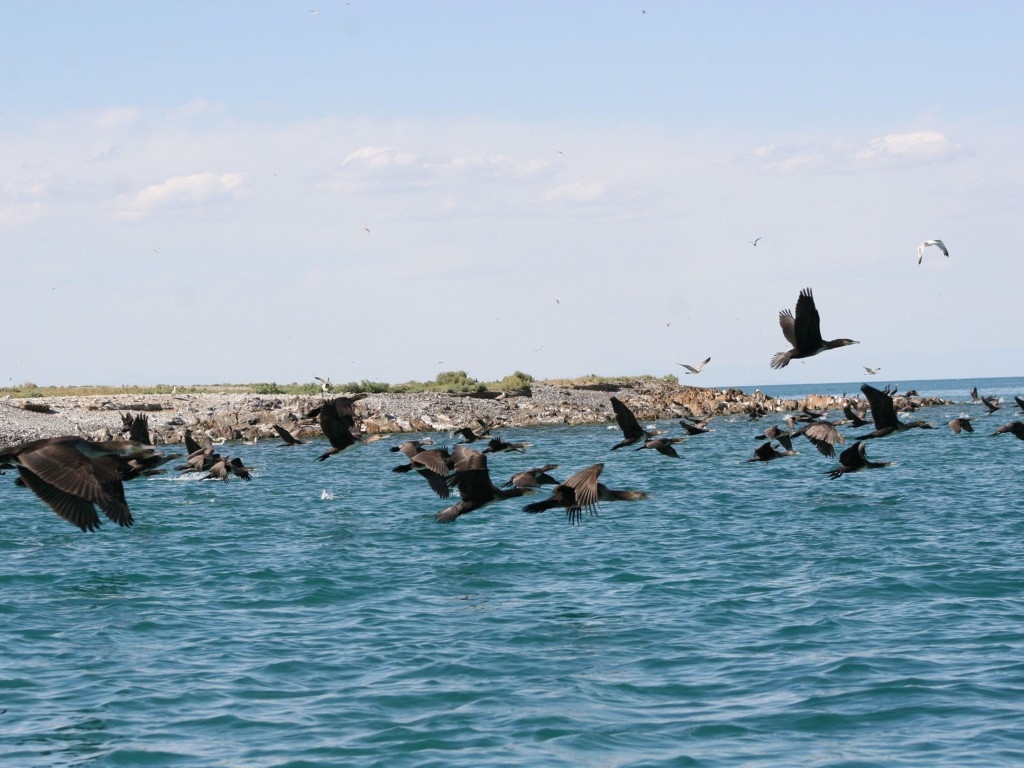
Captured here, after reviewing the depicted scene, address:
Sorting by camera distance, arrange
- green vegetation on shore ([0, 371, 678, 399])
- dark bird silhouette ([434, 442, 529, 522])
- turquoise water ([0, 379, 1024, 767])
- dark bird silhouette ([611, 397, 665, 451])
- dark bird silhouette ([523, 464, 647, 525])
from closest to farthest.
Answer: turquoise water ([0, 379, 1024, 767]), dark bird silhouette ([523, 464, 647, 525]), dark bird silhouette ([434, 442, 529, 522]), dark bird silhouette ([611, 397, 665, 451]), green vegetation on shore ([0, 371, 678, 399])

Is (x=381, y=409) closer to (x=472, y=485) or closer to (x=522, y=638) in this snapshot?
(x=472, y=485)

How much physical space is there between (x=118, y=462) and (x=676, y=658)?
9392 millimetres

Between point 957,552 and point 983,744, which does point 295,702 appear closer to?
point 983,744

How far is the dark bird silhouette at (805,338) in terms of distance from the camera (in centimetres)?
1752

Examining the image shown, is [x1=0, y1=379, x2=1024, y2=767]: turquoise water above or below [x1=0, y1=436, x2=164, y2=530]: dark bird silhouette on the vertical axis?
below

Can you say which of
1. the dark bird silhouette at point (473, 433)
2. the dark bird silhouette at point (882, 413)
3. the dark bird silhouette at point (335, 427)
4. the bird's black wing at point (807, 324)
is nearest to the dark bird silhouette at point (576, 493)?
the bird's black wing at point (807, 324)

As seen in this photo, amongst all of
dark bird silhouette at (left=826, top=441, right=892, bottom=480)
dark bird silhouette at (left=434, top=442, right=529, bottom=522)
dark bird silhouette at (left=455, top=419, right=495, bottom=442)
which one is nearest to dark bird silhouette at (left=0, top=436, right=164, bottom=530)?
dark bird silhouette at (left=434, top=442, right=529, bottom=522)

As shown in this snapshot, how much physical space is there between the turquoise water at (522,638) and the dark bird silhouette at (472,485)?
1.17 m

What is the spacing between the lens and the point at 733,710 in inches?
416

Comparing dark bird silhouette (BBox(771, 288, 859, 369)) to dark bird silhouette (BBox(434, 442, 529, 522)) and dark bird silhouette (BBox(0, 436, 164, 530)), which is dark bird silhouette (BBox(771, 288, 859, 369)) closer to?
dark bird silhouette (BBox(434, 442, 529, 522))

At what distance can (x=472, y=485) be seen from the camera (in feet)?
50.9

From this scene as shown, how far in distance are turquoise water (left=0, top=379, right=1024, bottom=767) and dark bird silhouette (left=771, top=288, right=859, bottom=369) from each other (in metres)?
3.12

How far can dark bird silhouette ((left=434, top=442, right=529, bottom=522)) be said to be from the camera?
49.1 ft

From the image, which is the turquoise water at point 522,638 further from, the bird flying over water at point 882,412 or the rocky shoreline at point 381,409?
the rocky shoreline at point 381,409
